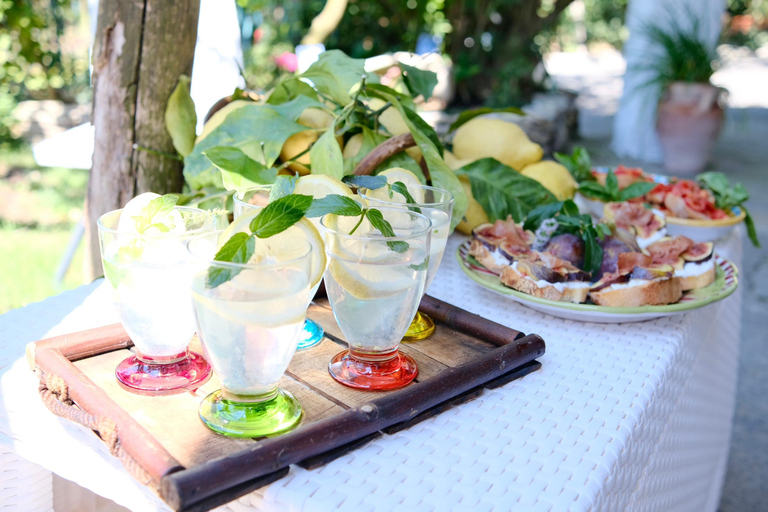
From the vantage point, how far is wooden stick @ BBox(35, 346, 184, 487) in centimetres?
54

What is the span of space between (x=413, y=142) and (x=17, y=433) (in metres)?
0.69

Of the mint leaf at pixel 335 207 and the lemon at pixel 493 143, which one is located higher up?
the mint leaf at pixel 335 207

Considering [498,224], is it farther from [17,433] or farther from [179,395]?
[17,433]

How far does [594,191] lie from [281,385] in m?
0.89

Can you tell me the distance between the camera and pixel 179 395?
2.21ft

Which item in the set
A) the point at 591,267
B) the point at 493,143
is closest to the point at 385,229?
the point at 591,267

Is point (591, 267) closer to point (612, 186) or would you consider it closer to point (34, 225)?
point (612, 186)

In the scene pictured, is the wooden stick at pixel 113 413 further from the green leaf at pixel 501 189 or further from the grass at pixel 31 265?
the grass at pixel 31 265

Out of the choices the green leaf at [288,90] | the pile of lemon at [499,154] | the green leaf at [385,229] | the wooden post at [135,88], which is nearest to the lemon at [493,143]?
the pile of lemon at [499,154]

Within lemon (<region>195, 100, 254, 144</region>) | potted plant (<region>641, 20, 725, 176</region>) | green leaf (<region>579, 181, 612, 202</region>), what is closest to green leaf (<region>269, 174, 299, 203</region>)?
lemon (<region>195, 100, 254, 144</region>)

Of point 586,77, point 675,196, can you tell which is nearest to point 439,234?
point 675,196

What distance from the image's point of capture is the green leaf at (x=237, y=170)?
93 centimetres

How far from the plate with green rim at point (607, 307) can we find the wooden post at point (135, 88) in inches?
27.0

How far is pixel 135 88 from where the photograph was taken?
127 centimetres
